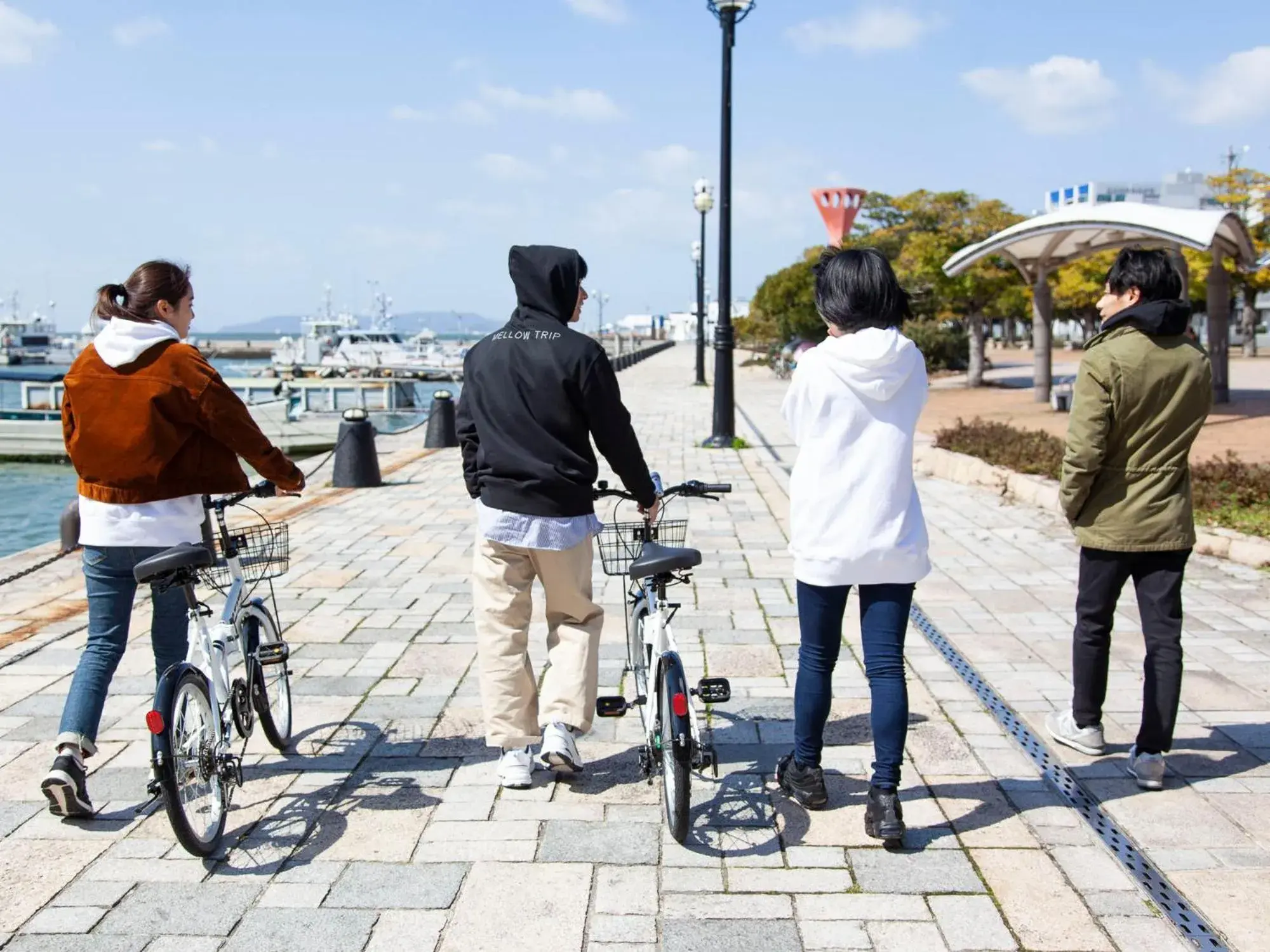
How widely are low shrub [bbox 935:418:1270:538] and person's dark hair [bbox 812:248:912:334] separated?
3147 mm

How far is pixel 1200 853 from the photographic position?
3.40m

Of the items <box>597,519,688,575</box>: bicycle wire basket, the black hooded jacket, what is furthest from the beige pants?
the black hooded jacket

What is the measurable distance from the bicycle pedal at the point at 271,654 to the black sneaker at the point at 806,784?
1822 millimetres

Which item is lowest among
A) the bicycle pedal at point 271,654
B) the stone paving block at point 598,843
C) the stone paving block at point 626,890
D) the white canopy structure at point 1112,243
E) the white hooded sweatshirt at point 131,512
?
the stone paving block at point 626,890

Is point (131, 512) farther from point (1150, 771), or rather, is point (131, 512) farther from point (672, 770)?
point (1150, 771)

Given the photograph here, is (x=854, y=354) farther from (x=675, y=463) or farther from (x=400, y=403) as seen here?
(x=400, y=403)

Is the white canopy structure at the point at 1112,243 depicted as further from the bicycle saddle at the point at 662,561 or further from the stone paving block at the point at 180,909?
the stone paving block at the point at 180,909

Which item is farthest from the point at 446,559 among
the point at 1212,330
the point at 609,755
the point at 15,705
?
the point at 1212,330

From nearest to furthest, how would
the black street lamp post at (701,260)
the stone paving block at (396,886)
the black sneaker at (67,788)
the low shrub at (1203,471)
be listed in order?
the stone paving block at (396,886) < the black sneaker at (67,788) < the low shrub at (1203,471) < the black street lamp post at (701,260)

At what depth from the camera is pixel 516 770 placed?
3930 millimetres

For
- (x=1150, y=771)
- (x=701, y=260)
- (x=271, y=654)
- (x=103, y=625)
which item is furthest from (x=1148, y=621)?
(x=701, y=260)

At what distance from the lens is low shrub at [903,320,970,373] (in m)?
31.9

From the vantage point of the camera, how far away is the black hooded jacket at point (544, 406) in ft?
11.8

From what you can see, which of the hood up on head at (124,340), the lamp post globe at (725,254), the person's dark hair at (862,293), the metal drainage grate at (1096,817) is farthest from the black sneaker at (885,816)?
the lamp post globe at (725,254)
